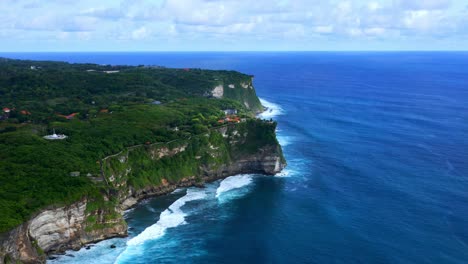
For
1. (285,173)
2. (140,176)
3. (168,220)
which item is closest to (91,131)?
(140,176)

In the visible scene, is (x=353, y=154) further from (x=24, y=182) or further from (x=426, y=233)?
(x=24, y=182)

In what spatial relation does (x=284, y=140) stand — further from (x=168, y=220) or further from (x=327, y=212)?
(x=168, y=220)

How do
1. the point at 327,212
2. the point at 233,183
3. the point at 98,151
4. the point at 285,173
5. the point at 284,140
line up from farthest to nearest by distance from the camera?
the point at 284,140, the point at 285,173, the point at 233,183, the point at 98,151, the point at 327,212

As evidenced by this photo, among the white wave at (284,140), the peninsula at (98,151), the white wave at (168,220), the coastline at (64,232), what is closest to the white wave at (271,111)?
the peninsula at (98,151)

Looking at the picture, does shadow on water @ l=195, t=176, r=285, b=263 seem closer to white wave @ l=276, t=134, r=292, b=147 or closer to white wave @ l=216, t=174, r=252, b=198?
white wave @ l=216, t=174, r=252, b=198

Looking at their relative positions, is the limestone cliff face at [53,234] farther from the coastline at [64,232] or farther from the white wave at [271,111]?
the white wave at [271,111]
